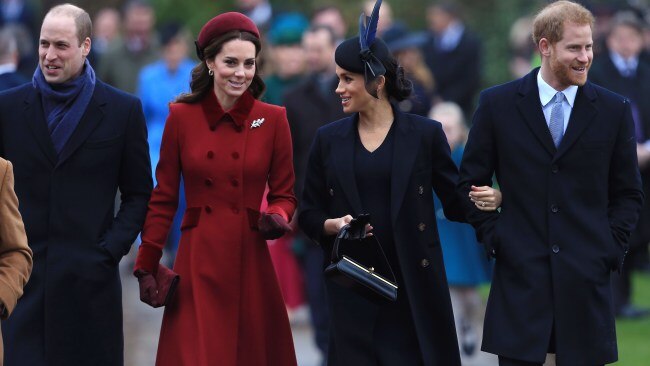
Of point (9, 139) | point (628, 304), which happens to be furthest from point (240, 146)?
point (628, 304)

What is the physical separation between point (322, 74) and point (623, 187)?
15.1 ft

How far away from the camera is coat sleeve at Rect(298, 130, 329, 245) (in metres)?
8.48

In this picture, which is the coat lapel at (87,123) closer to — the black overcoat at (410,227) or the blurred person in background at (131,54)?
the black overcoat at (410,227)

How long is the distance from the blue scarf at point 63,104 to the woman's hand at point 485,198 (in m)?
1.99

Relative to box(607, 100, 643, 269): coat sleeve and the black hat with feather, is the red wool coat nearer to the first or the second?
the black hat with feather

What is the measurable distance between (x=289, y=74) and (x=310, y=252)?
2461mm

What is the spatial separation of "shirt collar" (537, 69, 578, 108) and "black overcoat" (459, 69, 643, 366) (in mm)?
27

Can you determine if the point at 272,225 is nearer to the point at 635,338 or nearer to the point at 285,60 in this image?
the point at 635,338

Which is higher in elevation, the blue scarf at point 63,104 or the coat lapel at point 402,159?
the blue scarf at point 63,104

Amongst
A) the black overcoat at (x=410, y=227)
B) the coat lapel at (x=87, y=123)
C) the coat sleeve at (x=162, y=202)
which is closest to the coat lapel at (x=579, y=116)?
the black overcoat at (x=410, y=227)

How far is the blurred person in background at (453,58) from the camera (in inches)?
715

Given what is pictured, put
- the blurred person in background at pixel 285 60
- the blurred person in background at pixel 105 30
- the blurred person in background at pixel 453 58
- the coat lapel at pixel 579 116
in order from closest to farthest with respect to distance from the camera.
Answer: the coat lapel at pixel 579 116, the blurred person in background at pixel 285 60, the blurred person in background at pixel 453 58, the blurred person in background at pixel 105 30

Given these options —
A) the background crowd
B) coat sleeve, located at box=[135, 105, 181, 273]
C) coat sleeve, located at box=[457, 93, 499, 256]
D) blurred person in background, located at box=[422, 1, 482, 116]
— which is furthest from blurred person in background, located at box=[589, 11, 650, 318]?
coat sleeve, located at box=[135, 105, 181, 273]

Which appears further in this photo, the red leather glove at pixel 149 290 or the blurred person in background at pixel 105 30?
the blurred person in background at pixel 105 30
